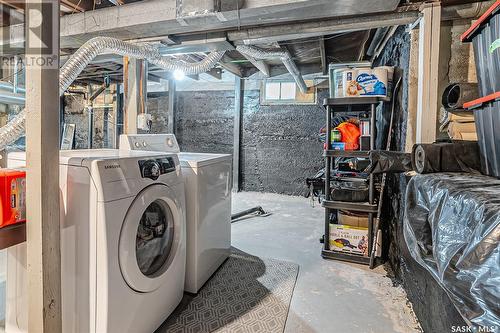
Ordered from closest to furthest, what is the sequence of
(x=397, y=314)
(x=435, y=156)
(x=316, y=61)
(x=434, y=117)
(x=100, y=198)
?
(x=100, y=198), (x=435, y=156), (x=397, y=314), (x=434, y=117), (x=316, y=61)

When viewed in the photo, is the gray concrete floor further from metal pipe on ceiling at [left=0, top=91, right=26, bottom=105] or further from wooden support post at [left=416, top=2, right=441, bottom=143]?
metal pipe on ceiling at [left=0, top=91, right=26, bottom=105]

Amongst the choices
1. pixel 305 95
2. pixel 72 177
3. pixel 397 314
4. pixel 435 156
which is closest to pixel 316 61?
pixel 305 95

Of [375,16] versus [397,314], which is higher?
[375,16]

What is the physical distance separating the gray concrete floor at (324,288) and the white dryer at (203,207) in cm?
60

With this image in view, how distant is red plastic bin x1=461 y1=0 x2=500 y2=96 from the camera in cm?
125

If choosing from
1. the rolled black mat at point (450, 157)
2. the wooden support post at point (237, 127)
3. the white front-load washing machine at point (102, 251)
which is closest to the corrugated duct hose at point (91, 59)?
the white front-load washing machine at point (102, 251)

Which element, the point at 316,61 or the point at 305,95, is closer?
the point at 316,61

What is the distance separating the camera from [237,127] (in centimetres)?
534

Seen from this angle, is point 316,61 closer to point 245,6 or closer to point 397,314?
point 245,6

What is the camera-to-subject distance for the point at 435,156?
1.49 m

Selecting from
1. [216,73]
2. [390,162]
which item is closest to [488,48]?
[390,162]

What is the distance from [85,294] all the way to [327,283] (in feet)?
5.28

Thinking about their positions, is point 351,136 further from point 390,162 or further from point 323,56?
point 323,56

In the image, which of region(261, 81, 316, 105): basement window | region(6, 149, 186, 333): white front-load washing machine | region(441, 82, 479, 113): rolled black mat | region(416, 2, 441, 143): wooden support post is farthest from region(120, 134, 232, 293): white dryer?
region(261, 81, 316, 105): basement window
